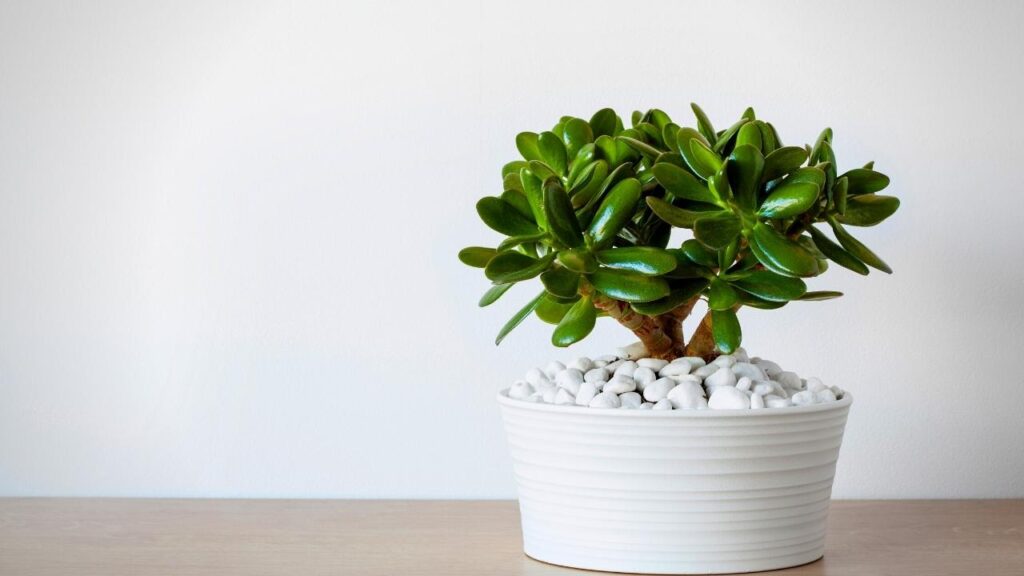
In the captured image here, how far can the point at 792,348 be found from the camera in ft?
4.27

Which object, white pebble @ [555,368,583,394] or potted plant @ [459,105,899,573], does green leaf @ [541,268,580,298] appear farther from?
white pebble @ [555,368,583,394]

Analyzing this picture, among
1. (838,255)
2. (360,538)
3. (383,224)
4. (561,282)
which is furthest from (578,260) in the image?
(383,224)

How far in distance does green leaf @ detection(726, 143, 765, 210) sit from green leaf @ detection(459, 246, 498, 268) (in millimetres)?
207

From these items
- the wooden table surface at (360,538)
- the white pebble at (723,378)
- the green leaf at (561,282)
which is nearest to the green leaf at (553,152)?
the green leaf at (561,282)

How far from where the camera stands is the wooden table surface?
3.00 feet

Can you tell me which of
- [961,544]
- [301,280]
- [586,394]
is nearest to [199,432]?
[301,280]

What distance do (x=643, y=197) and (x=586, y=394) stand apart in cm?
17

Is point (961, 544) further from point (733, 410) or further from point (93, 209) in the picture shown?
point (93, 209)

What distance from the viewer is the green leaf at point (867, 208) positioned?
35.2 inches

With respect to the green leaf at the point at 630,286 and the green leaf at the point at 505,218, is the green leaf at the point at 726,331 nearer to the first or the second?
the green leaf at the point at 630,286

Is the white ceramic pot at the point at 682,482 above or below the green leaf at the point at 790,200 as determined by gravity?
below

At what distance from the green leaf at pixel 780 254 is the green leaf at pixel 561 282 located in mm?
139

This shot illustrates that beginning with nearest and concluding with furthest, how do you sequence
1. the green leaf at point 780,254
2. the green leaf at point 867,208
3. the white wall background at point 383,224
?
the green leaf at point 780,254
the green leaf at point 867,208
the white wall background at point 383,224

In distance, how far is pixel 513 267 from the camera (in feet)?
2.74
